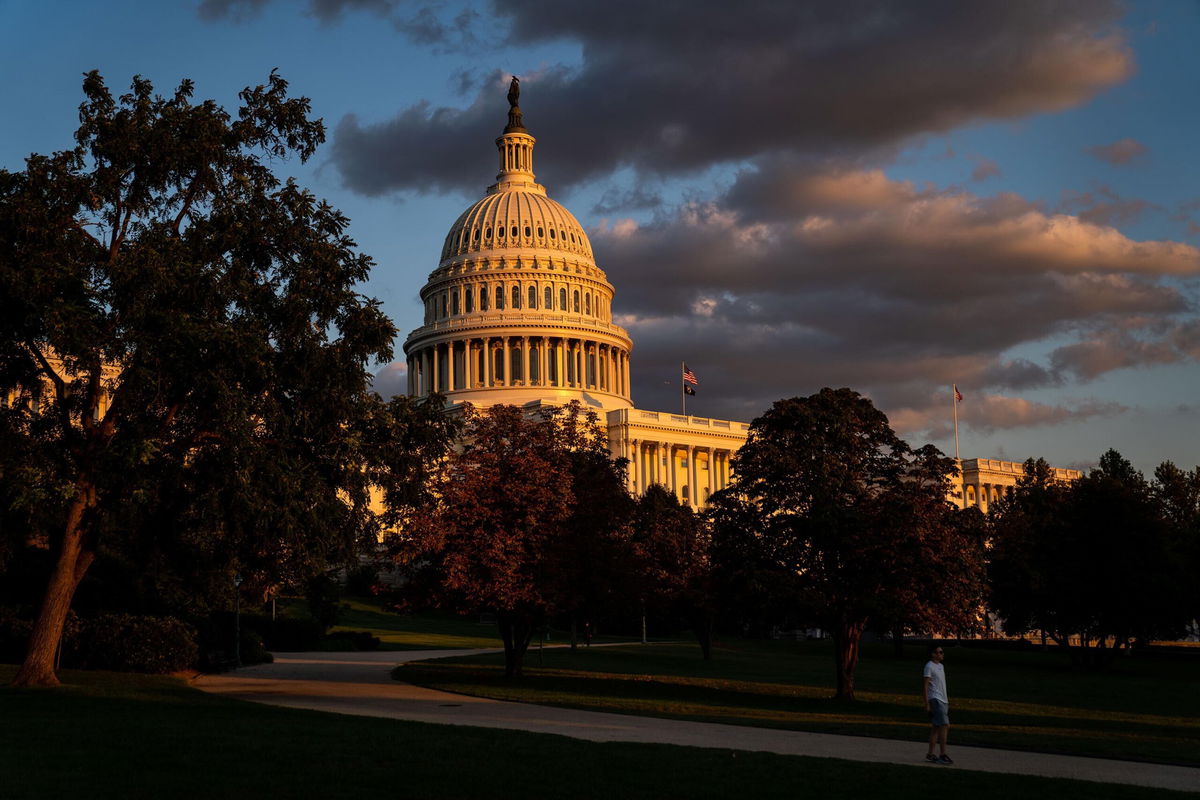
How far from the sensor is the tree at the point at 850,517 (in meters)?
35.7

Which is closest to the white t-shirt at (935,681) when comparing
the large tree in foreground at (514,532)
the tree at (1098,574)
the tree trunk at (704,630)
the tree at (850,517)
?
the tree at (850,517)

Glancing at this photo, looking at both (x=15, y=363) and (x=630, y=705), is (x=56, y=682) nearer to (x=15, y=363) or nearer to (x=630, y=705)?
(x=15, y=363)

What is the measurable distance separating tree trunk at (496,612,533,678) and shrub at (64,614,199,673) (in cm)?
1072

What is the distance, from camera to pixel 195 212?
34.9 metres

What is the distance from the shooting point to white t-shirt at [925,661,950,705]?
2252 centimetres

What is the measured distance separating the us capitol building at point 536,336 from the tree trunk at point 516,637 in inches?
3665

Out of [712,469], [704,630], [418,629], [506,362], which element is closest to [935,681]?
[704,630]

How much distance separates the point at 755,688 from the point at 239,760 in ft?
83.1

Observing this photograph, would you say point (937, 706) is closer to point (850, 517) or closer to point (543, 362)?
point (850, 517)

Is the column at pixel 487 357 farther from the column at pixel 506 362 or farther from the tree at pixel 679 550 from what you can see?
the tree at pixel 679 550

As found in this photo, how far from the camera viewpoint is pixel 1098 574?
65.8 m

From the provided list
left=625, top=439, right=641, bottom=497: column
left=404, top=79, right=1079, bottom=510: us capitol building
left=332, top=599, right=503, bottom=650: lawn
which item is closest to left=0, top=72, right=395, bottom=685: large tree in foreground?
left=332, top=599, right=503, bottom=650: lawn

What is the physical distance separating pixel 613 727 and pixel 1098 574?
4634 cm

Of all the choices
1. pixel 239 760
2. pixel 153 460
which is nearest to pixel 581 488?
pixel 153 460
